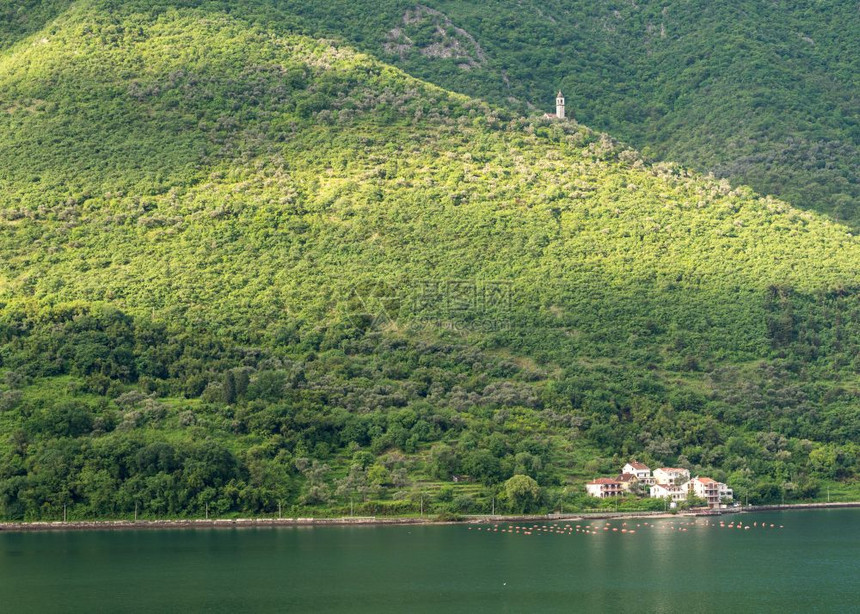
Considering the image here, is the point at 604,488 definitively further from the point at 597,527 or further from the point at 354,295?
the point at 354,295

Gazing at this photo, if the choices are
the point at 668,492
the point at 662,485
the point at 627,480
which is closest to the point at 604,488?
the point at 627,480

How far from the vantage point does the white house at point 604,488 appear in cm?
11025

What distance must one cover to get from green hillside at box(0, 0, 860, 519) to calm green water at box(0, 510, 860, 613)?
974cm

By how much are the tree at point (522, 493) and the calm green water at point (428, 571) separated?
5597 millimetres

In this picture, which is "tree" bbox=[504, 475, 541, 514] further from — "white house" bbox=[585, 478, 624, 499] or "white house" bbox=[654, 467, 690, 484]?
"white house" bbox=[654, 467, 690, 484]

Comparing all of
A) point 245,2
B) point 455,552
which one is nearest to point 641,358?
point 455,552

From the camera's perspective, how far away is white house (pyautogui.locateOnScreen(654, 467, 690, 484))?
11319cm

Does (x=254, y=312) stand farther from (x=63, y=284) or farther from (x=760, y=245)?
(x=760, y=245)

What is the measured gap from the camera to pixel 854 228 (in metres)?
159

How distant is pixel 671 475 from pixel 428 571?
118ft

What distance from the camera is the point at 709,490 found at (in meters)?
112

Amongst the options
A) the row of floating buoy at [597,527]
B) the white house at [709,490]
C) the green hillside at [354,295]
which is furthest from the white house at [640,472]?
the row of floating buoy at [597,527]

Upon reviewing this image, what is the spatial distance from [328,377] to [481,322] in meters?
18.1

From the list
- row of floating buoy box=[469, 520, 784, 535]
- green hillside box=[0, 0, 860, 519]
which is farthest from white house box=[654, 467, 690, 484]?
row of floating buoy box=[469, 520, 784, 535]
